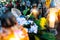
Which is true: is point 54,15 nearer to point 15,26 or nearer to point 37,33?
point 37,33

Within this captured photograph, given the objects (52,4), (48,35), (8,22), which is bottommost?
(48,35)

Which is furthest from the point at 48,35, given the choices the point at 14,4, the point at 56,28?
the point at 14,4

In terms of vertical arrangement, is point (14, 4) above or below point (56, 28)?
above

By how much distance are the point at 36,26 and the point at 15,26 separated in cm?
16

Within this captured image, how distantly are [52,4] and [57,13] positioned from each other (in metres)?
0.08

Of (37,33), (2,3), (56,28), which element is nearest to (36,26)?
(37,33)

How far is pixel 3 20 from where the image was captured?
4.78 ft

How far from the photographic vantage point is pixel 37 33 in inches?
60.5

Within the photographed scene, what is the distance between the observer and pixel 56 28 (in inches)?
61.1

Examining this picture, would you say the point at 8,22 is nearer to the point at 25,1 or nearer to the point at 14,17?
the point at 14,17

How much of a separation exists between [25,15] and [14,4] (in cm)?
11

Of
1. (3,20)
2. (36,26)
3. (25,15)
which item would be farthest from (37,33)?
(3,20)

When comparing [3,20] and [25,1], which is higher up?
[25,1]

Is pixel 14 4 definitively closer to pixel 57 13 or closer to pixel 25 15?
pixel 25 15
